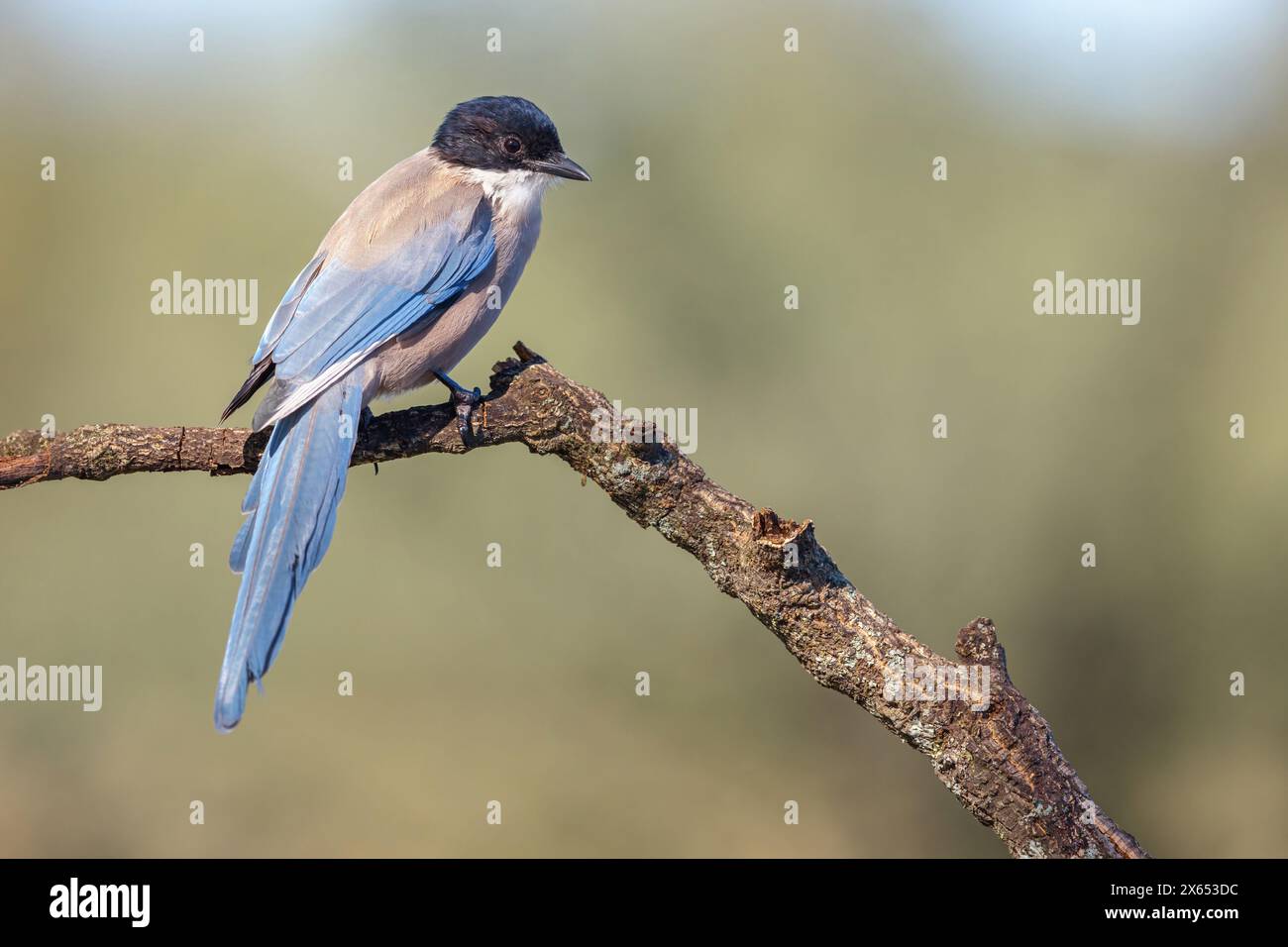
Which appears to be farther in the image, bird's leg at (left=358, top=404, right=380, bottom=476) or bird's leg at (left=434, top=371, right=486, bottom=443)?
bird's leg at (left=358, top=404, right=380, bottom=476)

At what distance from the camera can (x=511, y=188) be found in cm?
486

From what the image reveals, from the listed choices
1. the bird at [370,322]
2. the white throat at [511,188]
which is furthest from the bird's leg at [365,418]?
the white throat at [511,188]

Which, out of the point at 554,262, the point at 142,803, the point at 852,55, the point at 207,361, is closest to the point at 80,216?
the point at 207,361

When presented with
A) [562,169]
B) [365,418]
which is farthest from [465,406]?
[562,169]

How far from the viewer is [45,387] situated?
386 inches

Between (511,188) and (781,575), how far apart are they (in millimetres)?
2255

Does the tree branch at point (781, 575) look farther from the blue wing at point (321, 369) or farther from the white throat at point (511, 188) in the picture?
the white throat at point (511, 188)

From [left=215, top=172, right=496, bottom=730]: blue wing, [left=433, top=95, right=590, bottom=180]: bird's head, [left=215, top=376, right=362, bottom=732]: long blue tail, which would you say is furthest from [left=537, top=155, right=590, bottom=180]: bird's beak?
[left=215, top=376, right=362, bottom=732]: long blue tail

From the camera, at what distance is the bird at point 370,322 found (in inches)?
143

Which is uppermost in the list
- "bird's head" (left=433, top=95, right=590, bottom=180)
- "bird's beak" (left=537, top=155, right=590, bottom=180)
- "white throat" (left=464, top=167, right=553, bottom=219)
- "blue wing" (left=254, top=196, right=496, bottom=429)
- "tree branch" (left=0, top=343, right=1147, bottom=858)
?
"bird's head" (left=433, top=95, right=590, bottom=180)

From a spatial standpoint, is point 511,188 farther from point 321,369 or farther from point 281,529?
point 281,529

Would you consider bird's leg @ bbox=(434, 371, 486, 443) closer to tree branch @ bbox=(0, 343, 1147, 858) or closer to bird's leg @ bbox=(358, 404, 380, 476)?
tree branch @ bbox=(0, 343, 1147, 858)

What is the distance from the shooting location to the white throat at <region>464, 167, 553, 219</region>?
4805mm

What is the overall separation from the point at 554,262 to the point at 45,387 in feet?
14.8
